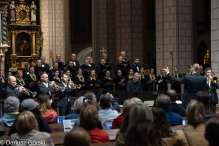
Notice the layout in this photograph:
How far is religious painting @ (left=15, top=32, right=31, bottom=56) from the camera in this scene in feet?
71.2

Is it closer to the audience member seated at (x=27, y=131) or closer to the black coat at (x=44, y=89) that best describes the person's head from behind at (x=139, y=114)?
the audience member seated at (x=27, y=131)

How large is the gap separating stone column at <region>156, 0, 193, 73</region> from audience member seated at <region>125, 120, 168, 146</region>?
1118 cm

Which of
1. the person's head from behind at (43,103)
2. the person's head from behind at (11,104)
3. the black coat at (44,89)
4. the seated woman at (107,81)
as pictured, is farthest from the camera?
the seated woman at (107,81)

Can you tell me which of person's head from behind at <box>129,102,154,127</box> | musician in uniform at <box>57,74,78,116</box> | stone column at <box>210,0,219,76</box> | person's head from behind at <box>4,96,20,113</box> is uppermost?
stone column at <box>210,0,219,76</box>

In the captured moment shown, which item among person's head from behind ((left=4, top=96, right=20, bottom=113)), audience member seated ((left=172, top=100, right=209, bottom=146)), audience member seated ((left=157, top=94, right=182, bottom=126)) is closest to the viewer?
audience member seated ((left=172, top=100, right=209, bottom=146))

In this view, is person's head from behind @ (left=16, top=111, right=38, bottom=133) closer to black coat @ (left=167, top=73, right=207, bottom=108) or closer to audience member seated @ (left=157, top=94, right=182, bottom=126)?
audience member seated @ (left=157, top=94, right=182, bottom=126)

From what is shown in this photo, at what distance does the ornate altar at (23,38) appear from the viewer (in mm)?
21250

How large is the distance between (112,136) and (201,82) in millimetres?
4341

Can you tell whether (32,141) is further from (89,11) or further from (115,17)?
→ (89,11)

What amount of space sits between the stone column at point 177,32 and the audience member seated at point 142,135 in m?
11.2

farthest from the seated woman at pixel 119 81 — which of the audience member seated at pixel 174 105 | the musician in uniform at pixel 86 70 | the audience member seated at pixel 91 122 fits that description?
the audience member seated at pixel 91 122

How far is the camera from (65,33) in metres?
18.8

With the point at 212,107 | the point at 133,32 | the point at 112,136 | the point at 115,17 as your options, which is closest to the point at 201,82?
the point at 212,107

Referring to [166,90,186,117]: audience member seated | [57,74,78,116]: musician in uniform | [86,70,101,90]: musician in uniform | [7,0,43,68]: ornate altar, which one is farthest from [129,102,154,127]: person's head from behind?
[7,0,43,68]: ornate altar
